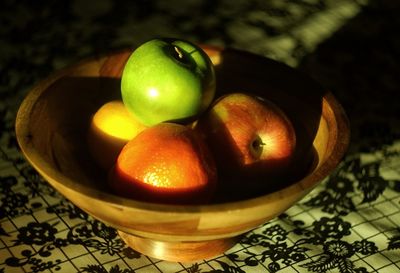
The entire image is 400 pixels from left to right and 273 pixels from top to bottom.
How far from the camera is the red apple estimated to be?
33.5 inches

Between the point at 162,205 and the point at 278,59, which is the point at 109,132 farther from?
→ the point at 278,59

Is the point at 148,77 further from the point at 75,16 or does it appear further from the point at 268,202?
the point at 75,16

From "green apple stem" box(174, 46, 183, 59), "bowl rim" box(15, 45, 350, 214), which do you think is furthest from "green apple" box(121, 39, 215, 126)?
"bowl rim" box(15, 45, 350, 214)

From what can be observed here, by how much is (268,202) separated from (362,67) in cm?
80

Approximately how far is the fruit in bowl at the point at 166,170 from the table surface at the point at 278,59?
0.15 m

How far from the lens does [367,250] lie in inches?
35.6

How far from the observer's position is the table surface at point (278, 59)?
88 centimetres

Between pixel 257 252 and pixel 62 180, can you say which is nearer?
pixel 62 180

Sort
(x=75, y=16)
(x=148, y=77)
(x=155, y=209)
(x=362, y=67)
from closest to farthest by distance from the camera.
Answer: (x=155, y=209) < (x=148, y=77) < (x=362, y=67) < (x=75, y=16)

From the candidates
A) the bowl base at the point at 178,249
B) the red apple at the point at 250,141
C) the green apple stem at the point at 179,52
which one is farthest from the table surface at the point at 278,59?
the green apple stem at the point at 179,52

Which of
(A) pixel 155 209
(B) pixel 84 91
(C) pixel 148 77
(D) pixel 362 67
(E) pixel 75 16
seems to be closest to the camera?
(A) pixel 155 209

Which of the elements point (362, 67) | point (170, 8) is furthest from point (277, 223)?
point (170, 8)

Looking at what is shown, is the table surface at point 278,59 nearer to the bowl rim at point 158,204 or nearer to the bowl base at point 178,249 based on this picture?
the bowl base at point 178,249

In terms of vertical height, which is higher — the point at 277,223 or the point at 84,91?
the point at 84,91
